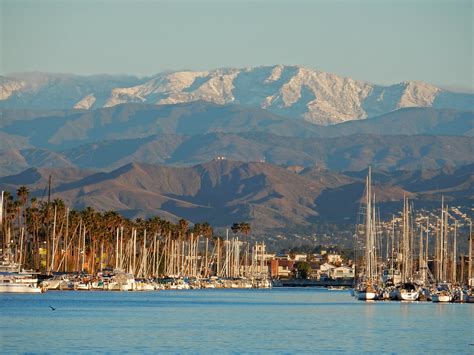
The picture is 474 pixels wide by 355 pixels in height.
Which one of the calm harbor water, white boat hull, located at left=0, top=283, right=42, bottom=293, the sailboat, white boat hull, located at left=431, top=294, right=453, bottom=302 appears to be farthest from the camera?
white boat hull, located at left=0, top=283, right=42, bottom=293

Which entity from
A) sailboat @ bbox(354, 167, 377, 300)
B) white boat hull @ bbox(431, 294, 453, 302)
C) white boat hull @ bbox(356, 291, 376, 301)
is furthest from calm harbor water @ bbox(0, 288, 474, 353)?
sailboat @ bbox(354, 167, 377, 300)

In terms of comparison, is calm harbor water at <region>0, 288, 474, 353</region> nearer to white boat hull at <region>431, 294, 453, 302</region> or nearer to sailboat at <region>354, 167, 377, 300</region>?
white boat hull at <region>431, 294, 453, 302</region>

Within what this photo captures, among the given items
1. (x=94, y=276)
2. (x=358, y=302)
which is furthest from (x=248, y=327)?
(x=94, y=276)

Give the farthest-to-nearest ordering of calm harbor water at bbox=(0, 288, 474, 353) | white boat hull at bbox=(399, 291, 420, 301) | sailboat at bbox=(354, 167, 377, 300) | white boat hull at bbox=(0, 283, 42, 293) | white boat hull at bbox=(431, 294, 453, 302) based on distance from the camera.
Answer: white boat hull at bbox=(0, 283, 42, 293)
white boat hull at bbox=(399, 291, 420, 301)
sailboat at bbox=(354, 167, 377, 300)
white boat hull at bbox=(431, 294, 453, 302)
calm harbor water at bbox=(0, 288, 474, 353)

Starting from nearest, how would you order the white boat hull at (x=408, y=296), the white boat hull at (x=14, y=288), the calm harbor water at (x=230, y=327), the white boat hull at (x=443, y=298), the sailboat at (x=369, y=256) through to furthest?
1. the calm harbor water at (x=230, y=327)
2. the white boat hull at (x=443, y=298)
3. the sailboat at (x=369, y=256)
4. the white boat hull at (x=408, y=296)
5. the white boat hull at (x=14, y=288)

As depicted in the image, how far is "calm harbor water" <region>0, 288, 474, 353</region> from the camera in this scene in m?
77.1

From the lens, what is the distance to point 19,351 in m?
71.6

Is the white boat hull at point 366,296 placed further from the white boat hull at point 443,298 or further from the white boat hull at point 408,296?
the white boat hull at point 443,298

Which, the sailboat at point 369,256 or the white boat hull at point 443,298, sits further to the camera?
the sailboat at point 369,256

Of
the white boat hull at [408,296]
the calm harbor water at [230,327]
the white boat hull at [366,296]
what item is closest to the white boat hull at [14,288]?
the calm harbor water at [230,327]

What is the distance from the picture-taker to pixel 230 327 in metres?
95.2

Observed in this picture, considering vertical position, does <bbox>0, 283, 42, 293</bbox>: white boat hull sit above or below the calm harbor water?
above

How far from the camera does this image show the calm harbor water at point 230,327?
77125 mm

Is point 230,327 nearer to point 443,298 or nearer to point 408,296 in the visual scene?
point 443,298
